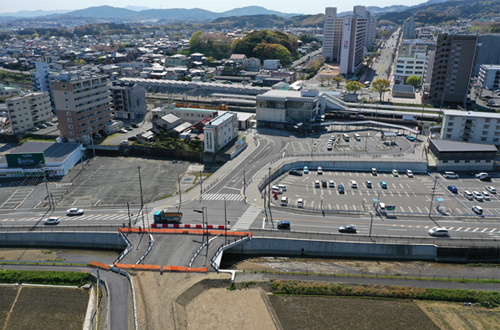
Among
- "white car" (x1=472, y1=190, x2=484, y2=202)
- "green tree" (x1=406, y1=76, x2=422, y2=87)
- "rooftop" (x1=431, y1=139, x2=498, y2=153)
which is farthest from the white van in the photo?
"green tree" (x1=406, y1=76, x2=422, y2=87)

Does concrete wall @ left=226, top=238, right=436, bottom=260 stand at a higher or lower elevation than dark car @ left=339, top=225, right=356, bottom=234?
lower

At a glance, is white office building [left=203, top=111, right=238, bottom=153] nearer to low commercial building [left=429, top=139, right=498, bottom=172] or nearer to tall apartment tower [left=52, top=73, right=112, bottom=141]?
tall apartment tower [left=52, top=73, right=112, bottom=141]

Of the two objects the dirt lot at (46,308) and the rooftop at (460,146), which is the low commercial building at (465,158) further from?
the dirt lot at (46,308)

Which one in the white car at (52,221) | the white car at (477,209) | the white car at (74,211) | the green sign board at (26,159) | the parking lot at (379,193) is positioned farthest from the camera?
the green sign board at (26,159)

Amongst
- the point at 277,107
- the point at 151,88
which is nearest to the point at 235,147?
the point at 277,107

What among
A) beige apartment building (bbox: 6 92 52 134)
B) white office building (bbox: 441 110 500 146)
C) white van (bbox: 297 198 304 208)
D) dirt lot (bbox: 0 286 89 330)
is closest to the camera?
dirt lot (bbox: 0 286 89 330)

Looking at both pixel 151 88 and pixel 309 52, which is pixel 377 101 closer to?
Result: pixel 151 88

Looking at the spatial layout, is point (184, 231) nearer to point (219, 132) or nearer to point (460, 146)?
point (219, 132)

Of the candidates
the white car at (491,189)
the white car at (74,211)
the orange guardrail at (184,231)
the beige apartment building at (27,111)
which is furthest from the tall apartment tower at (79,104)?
the white car at (491,189)
